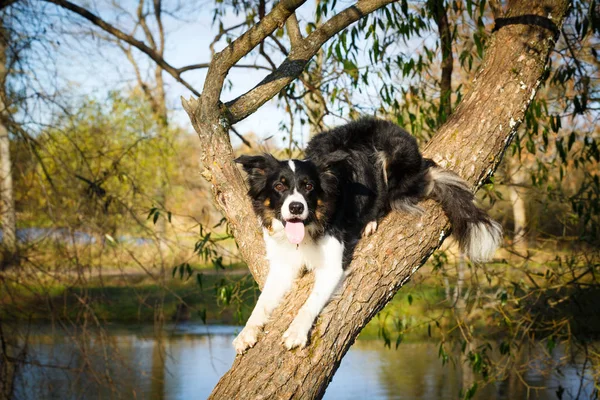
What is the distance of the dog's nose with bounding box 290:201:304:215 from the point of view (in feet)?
10.8

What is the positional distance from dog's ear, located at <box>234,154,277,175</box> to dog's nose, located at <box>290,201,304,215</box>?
0.32 metres

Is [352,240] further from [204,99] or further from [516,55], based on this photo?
[516,55]

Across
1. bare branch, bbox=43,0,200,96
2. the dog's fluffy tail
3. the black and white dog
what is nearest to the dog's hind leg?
the black and white dog

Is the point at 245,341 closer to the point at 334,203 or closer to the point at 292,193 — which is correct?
the point at 292,193

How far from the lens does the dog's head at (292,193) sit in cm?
334

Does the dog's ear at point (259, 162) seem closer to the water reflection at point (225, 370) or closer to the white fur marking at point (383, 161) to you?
the white fur marking at point (383, 161)

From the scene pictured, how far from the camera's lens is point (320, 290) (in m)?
3.28

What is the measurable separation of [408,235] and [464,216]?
418 millimetres

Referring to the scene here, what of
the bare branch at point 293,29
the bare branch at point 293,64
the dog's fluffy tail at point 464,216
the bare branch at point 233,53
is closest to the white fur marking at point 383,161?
the dog's fluffy tail at point 464,216

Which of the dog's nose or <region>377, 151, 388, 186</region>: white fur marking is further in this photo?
<region>377, 151, 388, 186</region>: white fur marking

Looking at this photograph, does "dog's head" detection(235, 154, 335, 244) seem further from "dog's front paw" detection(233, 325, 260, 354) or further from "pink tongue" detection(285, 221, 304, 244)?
"dog's front paw" detection(233, 325, 260, 354)

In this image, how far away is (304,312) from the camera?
319 cm

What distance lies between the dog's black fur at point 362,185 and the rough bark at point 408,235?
112 millimetres

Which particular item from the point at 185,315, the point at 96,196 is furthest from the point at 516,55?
the point at 185,315
